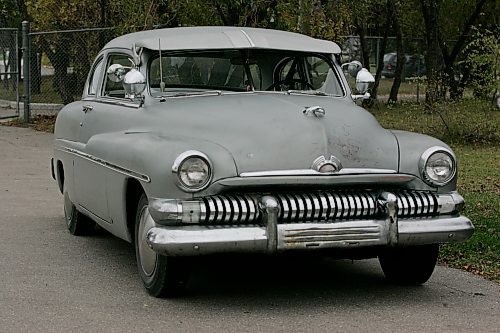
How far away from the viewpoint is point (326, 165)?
6.47 metres

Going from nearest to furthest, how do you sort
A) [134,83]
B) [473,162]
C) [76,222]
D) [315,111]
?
[315,111] → [134,83] → [76,222] → [473,162]

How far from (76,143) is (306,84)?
205cm

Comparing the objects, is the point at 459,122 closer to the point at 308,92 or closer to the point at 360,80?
the point at 360,80

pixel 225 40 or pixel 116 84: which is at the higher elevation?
pixel 225 40

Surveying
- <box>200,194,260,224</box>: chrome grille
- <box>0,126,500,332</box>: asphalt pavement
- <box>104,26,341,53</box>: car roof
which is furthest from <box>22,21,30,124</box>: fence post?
<box>200,194,260,224</box>: chrome grille

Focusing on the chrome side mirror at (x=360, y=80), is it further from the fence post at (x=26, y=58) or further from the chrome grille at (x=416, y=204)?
the fence post at (x=26, y=58)

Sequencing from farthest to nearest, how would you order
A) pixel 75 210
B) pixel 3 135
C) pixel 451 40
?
pixel 451 40 < pixel 3 135 < pixel 75 210

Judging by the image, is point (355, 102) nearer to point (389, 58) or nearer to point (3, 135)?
point (3, 135)

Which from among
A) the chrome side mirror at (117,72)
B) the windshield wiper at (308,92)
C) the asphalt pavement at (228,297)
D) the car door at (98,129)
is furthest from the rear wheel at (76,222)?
the windshield wiper at (308,92)

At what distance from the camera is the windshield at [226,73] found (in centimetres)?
773

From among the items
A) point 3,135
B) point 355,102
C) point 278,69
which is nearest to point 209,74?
point 278,69

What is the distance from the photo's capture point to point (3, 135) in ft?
64.3

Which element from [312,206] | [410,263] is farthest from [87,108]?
[410,263]

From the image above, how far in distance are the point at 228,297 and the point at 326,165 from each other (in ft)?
3.79
